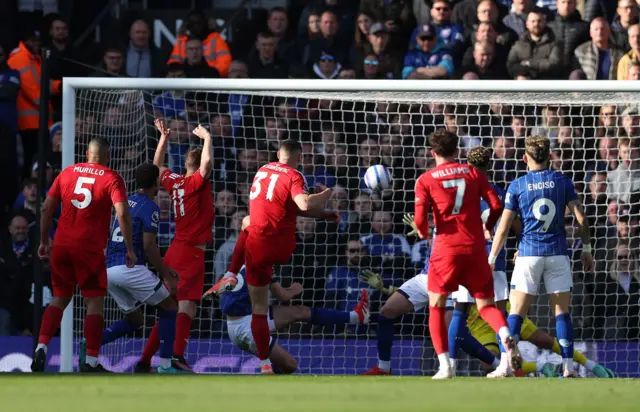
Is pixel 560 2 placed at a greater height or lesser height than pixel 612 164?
greater

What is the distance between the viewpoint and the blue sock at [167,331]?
10680 millimetres

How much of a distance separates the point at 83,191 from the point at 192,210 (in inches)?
45.5

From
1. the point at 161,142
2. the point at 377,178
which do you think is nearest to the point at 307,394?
the point at 377,178

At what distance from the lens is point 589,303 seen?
12.6 metres

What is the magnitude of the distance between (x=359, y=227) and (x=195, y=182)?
2.47 metres

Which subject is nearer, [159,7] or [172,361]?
[172,361]

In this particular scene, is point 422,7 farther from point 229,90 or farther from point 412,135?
point 229,90

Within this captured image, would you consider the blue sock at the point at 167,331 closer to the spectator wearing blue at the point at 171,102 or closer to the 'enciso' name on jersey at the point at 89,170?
the 'enciso' name on jersey at the point at 89,170

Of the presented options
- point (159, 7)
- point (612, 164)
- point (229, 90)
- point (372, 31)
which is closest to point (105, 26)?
point (159, 7)

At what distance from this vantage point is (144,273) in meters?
11.0

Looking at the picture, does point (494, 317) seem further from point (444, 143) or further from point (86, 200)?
point (86, 200)

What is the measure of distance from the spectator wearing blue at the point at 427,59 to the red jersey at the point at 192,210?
356 cm

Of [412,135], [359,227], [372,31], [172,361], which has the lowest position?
[172,361]

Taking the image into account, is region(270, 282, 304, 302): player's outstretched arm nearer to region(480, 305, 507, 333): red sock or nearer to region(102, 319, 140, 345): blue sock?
region(102, 319, 140, 345): blue sock
